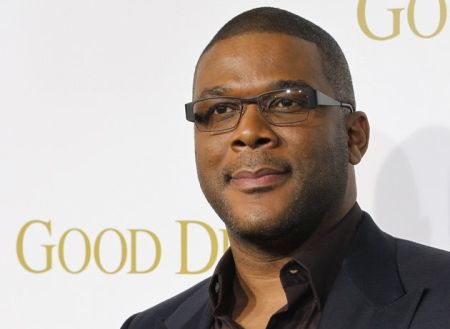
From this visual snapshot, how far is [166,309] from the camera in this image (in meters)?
1.39

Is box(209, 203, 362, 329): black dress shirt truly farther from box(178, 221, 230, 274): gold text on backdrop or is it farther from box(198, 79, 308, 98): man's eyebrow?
box(178, 221, 230, 274): gold text on backdrop

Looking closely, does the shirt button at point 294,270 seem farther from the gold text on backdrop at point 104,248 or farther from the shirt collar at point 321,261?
the gold text on backdrop at point 104,248

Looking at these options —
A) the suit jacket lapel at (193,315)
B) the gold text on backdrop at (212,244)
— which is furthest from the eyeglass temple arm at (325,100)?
the gold text on backdrop at (212,244)

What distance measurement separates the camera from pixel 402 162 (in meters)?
1.49

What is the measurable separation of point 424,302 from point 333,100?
30 centimetres

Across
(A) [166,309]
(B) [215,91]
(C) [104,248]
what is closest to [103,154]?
(C) [104,248]

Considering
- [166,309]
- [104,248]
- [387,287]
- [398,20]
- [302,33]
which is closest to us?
[387,287]

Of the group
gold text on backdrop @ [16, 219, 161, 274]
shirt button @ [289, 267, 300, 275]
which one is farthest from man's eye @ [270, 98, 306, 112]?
gold text on backdrop @ [16, 219, 161, 274]

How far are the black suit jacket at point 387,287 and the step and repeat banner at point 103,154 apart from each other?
465 mm

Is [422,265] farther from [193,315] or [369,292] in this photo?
[193,315]

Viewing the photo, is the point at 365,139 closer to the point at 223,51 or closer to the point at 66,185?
the point at 223,51

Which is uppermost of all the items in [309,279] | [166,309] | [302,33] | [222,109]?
[302,33]

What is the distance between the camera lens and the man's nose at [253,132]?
43.9 inches

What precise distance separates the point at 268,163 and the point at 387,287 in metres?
0.22
